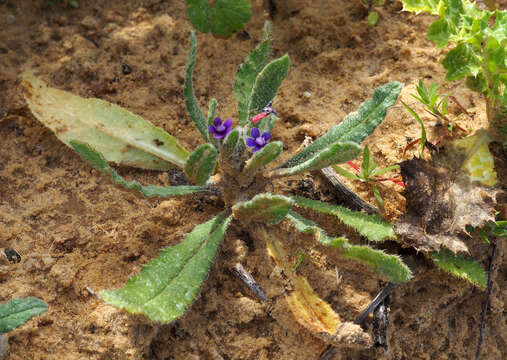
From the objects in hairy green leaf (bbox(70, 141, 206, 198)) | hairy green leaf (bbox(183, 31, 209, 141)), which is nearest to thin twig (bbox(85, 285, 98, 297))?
hairy green leaf (bbox(70, 141, 206, 198))

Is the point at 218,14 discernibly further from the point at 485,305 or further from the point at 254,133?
the point at 485,305

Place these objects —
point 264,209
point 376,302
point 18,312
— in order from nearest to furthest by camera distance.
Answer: point 18,312, point 264,209, point 376,302

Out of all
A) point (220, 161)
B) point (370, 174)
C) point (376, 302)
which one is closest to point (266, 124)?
point (220, 161)

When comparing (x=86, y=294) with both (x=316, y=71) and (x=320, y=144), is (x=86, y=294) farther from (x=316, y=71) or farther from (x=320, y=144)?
(x=316, y=71)

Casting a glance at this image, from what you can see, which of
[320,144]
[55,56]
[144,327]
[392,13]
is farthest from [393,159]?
[55,56]

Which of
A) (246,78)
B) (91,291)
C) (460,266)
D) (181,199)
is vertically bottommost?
(91,291)

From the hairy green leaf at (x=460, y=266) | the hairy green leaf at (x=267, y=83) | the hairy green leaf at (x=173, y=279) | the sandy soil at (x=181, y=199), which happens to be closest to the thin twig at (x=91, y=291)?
the sandy soil at (x=181, y=199)

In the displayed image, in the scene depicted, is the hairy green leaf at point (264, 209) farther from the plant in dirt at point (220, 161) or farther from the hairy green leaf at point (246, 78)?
the hairy green leaf at point (246, 78)
